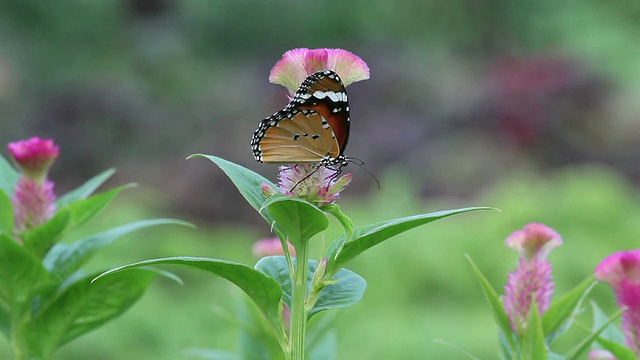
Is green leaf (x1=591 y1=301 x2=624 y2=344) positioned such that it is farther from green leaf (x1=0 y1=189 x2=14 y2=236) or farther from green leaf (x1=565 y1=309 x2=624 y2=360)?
green leaf (x1=0 y1=189 x2=14 y2=236)

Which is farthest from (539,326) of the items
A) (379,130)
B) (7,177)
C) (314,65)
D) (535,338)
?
(379,130)

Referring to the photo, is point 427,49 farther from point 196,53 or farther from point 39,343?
point 39,343

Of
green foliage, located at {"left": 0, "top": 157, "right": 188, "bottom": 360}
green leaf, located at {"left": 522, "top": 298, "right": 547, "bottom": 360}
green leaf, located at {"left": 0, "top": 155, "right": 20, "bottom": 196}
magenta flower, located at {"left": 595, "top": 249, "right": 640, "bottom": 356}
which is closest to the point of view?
green leaf, located at {"left": 522, "top": 298, "right": 547, "bottom": 360}

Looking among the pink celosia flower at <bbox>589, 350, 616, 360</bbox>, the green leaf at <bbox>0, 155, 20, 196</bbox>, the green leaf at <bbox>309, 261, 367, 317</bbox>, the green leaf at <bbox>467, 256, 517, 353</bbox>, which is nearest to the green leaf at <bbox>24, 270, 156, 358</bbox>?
the green leaf at <bbox>0, 155, 20, 196</bbox>

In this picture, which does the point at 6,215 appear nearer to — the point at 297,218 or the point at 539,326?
the point at 297,218

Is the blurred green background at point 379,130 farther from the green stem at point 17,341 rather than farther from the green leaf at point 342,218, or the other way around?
the green leaf at point 342,218

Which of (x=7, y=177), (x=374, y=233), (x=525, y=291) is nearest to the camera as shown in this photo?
(x=374, y=233)
